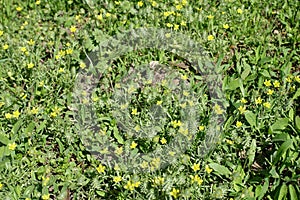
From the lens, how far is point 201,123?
355 centimetres

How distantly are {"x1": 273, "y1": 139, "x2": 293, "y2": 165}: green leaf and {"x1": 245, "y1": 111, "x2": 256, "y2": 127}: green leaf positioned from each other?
1.04 ft

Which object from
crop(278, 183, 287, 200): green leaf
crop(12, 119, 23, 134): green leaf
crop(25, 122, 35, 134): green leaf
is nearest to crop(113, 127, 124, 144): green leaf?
crop(25, 122, 35, 134): green leaf

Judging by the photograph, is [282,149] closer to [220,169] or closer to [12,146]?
[220,169]

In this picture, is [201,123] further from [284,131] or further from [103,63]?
[103,63]

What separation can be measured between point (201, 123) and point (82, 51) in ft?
4.40

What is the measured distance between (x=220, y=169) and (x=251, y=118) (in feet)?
1.63

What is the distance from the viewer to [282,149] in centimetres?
326

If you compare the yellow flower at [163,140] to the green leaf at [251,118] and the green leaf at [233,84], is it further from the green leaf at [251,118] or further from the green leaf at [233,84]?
the green leaf at [233,84]

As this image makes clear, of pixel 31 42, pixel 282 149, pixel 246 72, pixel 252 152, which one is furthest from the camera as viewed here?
pixel 31 42

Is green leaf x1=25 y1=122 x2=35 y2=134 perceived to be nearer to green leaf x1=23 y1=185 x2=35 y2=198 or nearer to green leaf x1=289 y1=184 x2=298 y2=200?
green leaf x1=23 y1=185 x2=35 y2=198

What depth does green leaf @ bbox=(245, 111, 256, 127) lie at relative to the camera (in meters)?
3.52

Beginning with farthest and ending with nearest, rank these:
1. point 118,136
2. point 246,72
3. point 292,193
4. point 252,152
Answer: point 246,72 < point 118,136 < point 252,152 < point 292,193

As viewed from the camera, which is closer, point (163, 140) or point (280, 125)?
point (163, 140)

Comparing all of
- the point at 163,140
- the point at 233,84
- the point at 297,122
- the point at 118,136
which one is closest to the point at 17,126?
the point at 118,136
